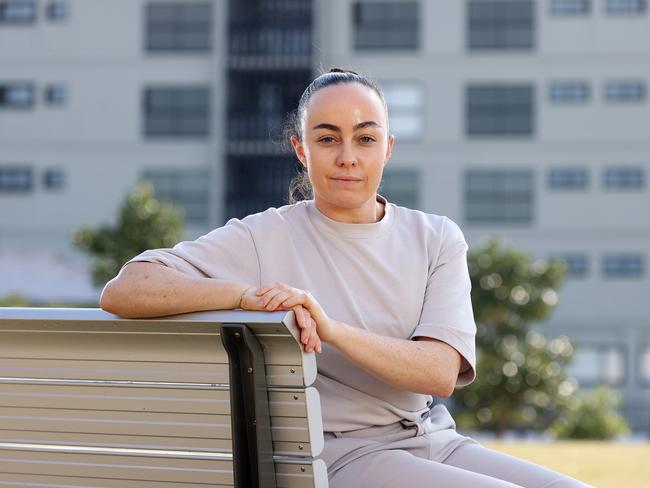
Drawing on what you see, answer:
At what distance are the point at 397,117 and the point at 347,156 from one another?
36305 mm

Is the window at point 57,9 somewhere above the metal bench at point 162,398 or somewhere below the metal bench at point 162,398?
above

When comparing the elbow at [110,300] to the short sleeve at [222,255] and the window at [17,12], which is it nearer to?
the short sleeve at [222,255]

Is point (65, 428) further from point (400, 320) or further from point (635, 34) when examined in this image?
point (635, 34)

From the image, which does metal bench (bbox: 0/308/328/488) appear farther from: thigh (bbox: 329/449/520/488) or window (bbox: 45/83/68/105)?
window (bbox: 45/83/68/105)

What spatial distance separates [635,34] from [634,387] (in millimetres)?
10334

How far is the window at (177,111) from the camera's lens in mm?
39906

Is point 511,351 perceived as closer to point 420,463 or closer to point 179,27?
point 179,27

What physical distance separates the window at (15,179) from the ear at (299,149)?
37.9 meters

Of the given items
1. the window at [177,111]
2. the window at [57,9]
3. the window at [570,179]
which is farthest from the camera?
the window at [57,9]

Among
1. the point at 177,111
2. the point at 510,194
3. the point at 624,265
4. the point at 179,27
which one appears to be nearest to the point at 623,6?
the point at 510,194

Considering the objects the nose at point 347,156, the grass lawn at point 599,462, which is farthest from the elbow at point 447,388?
the grass lawn at point 599,462

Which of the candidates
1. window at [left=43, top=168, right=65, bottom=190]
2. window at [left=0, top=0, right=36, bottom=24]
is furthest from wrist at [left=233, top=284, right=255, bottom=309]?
window at [left=0, top=0, right=36, bottom=24]

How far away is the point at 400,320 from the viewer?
332 cm

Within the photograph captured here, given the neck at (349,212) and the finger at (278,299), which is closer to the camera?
the finger at (278,299)
